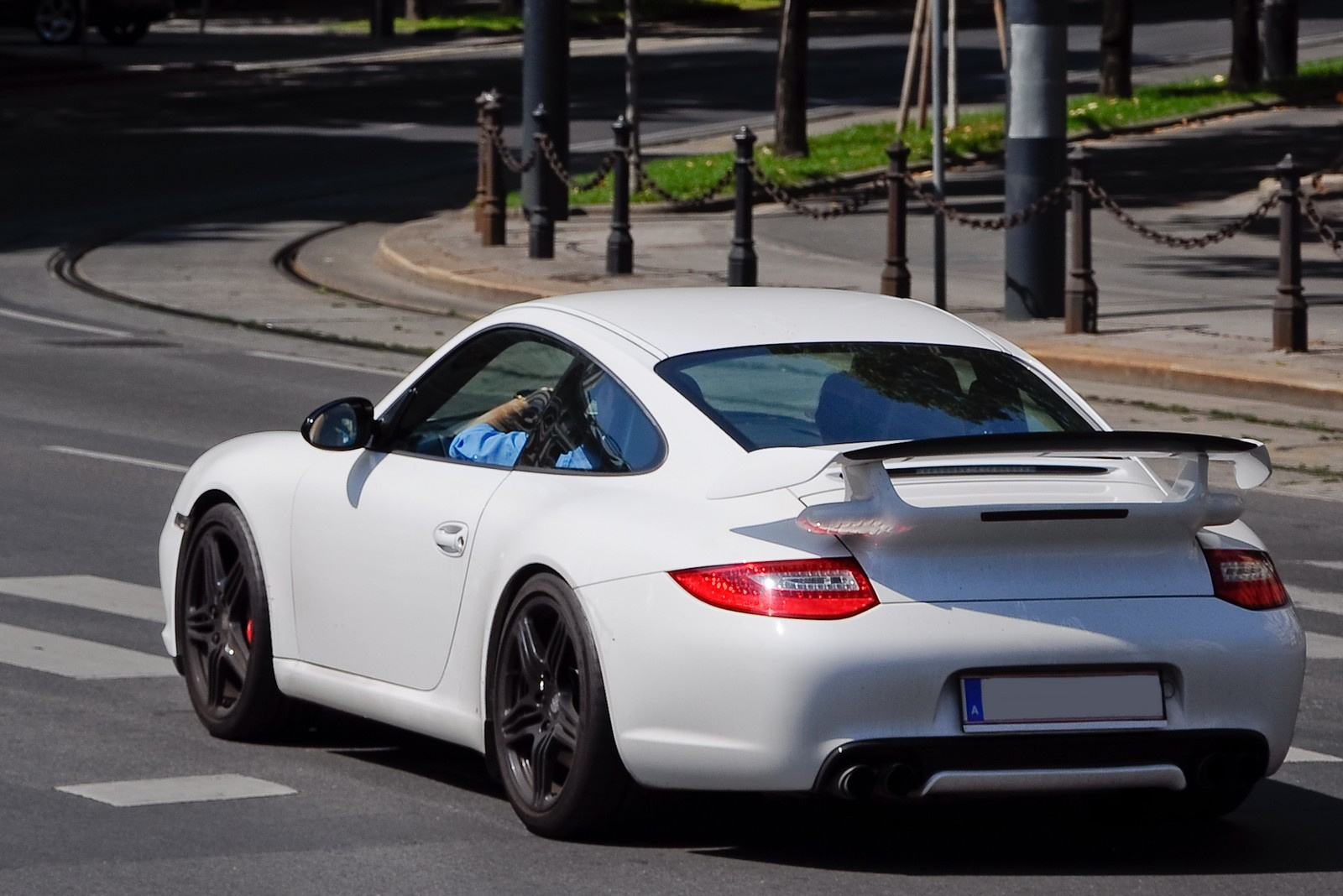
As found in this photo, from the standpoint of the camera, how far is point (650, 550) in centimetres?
580

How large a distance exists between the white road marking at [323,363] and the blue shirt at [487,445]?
9.59 metres

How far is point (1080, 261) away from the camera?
1780 cm

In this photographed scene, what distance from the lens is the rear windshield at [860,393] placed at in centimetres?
621

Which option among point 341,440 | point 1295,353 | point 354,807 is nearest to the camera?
point 354,807

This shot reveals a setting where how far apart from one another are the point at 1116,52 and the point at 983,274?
1620cm

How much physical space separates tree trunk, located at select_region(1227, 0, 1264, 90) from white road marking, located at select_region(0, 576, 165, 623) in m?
31.7

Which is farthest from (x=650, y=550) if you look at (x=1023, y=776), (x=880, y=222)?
(x=880, y=222)

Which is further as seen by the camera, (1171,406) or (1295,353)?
(1295,353)

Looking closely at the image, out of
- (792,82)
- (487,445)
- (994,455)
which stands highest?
(792,82)

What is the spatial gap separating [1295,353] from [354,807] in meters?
11.1

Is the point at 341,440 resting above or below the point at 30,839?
above

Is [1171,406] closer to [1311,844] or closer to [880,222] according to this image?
[1311,844]

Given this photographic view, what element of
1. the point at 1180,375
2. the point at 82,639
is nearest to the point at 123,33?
the point at 1180,375

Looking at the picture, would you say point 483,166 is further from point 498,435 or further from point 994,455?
point 994,455
